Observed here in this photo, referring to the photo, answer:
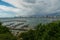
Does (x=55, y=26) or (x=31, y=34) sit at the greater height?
(x=55, y=26)

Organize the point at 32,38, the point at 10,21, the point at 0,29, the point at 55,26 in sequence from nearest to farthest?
the point at 55,26
the point at 32,38
the point at 0,29
the point at 10,21

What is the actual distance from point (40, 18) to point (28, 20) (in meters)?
1.24

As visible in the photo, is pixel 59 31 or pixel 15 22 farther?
pixel 15 22

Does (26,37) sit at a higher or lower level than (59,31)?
A: lower

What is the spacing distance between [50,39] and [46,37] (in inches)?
14.2

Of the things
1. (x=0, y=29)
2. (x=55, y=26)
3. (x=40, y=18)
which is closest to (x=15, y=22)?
(x=40, y=18)

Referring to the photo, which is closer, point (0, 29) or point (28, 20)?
point (0, 29)

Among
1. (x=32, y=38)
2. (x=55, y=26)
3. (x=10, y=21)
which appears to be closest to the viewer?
(x=55, y=26)

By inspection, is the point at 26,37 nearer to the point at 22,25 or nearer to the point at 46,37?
the point at 46,37

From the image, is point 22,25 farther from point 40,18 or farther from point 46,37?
point 46,37

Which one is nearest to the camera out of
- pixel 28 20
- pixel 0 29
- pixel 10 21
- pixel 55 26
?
pixel 55 26

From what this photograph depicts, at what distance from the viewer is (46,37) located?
610 centimetres

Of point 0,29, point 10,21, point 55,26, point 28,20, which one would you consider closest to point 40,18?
point 28,20

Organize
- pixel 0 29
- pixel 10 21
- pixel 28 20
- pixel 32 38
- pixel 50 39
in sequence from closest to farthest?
pixel 50 39 → pixel 32 38 → pixel 0 29 → pixel 10 21 → pixel 28 20
